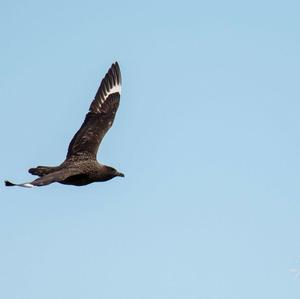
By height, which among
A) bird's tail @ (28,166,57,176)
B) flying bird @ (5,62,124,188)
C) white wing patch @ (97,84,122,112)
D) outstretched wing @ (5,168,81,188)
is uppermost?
white wing patch @ (97,84,122,112)

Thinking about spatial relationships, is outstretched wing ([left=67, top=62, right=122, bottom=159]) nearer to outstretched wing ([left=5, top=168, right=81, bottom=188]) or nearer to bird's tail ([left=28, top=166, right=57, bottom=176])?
bird's tail ([left=28, top=166, right=57, bottom=176])

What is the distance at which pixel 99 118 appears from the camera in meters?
23.1

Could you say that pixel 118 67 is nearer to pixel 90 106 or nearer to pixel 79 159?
pixel 90 106

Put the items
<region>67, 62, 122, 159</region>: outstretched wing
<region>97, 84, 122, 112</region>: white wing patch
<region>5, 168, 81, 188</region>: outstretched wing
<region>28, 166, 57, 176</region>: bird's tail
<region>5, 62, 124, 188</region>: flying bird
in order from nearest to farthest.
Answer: <region>5, 168, 81, 188</region>: outstretched wing → <region>5, 62, 124, 188</region>: flying bird → <region>28, 166, 57, 176</region>: bird's tail → <region>67, 62, 122, 159</region>: outstretched wing → <region>97, 84, 122, 112</region>: white wing patch

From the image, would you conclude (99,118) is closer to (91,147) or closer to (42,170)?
(91,147)

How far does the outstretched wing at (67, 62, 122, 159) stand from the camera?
71.6 feet

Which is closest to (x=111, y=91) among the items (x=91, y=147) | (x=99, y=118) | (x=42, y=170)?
(x=99, y=118)

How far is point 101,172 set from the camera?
20.6m

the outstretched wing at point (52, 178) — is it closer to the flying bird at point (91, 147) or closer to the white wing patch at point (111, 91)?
the flying bird at point (91, 147)

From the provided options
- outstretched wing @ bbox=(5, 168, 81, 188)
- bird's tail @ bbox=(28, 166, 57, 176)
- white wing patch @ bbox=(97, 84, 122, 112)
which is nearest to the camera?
outstretched wing @ bbox=(5, 168, 81, 188)

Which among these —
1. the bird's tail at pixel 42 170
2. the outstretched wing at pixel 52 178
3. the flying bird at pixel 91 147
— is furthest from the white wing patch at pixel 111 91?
the outstretched wing at pixel 52 178

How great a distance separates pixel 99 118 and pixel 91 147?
1.50 metres

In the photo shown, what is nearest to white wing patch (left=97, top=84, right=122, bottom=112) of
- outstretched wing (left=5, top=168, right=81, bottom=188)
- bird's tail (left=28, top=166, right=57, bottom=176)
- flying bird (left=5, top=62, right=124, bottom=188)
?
flying bird (left=5, top=62, right=124, bottom=188)

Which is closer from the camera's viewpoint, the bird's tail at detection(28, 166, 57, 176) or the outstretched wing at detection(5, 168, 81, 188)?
the outstretched wing at detection(5, 168, 81, 188)
